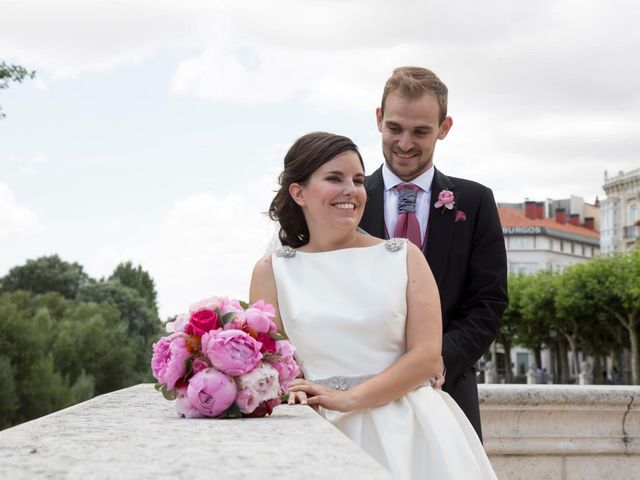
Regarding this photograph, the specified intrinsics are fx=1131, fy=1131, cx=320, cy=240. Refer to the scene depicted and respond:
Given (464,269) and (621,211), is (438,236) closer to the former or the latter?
(464,269)

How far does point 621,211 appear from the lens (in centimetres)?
9419

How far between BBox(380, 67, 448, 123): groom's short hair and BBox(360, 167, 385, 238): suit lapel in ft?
1.18

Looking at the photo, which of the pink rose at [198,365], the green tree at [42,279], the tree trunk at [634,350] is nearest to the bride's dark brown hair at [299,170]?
the pink rose at [198,365]

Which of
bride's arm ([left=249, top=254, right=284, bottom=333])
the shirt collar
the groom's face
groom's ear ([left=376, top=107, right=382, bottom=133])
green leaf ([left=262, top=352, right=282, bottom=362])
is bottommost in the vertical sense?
green leaf ([left=262, top=352, right=282, bottom=362])

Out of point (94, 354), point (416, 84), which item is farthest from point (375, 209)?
point (94, 354)

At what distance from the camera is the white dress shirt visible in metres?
4.89

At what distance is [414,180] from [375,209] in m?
0.21

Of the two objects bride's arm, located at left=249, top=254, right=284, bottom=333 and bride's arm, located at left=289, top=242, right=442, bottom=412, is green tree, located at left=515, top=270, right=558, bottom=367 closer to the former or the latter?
bride's arm, located at left=249, top=254, right=284, bottom=333

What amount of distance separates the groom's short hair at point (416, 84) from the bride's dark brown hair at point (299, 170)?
1.71ft

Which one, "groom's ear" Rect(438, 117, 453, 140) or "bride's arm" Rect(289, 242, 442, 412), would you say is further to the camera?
"groom's ear" Rect(438, 117, 453, 140)

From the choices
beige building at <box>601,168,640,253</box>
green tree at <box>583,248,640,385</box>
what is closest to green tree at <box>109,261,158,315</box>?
beige building at <box>601,168,640,253</box>

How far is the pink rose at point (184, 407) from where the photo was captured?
339 centimetres

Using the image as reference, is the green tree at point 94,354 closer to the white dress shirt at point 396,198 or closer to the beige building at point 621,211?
the beige building at point 621,211

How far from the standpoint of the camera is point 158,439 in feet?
8.60
